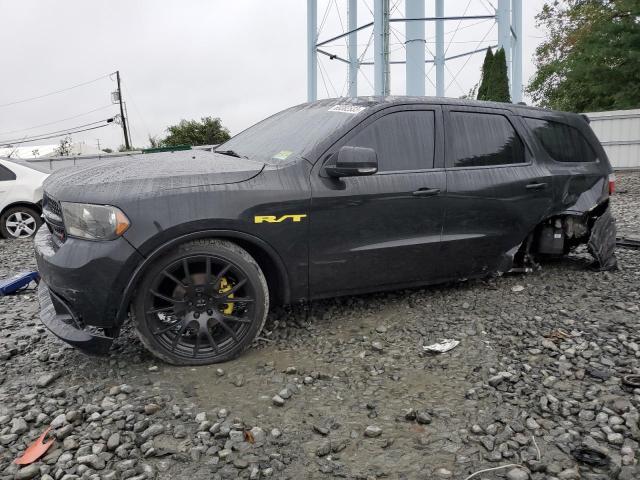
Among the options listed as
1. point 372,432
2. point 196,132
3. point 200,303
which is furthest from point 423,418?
point 196,132

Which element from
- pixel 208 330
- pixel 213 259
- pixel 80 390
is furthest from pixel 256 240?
pixel 80 390

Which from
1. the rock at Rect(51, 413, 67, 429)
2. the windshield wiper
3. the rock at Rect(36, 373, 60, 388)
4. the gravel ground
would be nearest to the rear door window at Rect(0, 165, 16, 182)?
the gravel ground

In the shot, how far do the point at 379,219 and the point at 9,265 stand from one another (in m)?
5.01

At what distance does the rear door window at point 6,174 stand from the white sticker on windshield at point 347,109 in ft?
21.5

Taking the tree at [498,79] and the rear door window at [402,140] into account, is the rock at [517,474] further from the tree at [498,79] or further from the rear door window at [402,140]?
the tree at [498,79]

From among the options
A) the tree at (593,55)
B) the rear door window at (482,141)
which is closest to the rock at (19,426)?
the rear door window at (482,141)

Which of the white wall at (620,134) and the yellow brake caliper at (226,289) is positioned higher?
the white wall at (620,134)

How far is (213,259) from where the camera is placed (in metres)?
3.08

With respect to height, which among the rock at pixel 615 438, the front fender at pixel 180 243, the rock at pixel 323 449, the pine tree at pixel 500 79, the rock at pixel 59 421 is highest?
the pine tree at pixel 500 79

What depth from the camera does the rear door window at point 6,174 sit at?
8.17 metres

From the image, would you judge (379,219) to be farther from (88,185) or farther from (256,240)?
(88,185)

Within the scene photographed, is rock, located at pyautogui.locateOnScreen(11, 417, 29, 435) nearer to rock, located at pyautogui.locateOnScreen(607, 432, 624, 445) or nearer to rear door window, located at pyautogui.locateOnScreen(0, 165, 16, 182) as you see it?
rock, located at pyautogui.locateOnScreen(607, 432, 624, 445)

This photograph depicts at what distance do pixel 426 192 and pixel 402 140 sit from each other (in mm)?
421

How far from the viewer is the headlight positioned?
2844 mm
